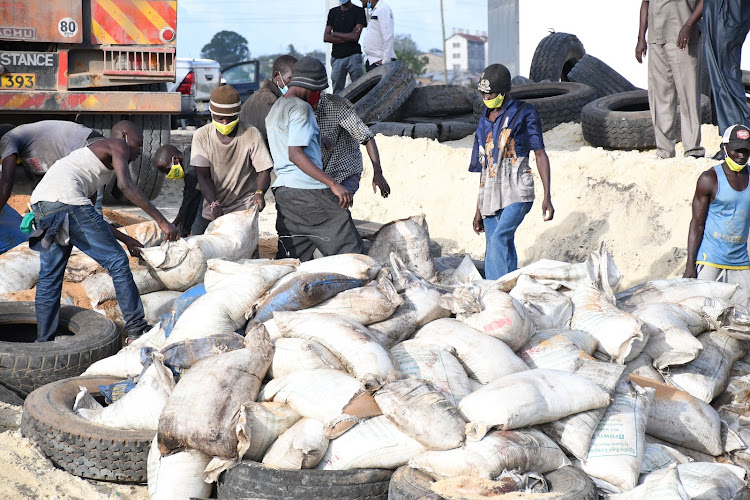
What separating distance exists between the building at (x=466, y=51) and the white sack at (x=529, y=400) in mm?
99201

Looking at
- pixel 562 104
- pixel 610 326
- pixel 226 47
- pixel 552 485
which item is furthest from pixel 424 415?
pixel 226 47

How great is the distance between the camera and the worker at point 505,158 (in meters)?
5.74

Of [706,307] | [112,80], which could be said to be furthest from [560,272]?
[112,80]

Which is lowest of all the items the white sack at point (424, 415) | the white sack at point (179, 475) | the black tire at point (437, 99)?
the white sack at point (179, 475)

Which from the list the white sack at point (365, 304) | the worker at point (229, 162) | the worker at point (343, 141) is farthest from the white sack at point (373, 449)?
the worker at point (229, 162)

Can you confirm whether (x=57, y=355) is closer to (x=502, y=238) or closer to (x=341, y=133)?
(x=341, y=133)

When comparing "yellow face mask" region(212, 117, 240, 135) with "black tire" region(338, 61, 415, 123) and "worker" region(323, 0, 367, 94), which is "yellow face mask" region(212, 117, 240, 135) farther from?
"worker" region(323, 0, 367, 94)

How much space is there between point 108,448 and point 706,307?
3.20 metres

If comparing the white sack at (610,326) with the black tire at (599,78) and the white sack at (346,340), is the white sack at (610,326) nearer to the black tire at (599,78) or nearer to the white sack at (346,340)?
the white sack at (346,340)

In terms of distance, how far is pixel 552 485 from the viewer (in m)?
3.38

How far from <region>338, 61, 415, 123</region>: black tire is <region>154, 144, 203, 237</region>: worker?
4756 mm

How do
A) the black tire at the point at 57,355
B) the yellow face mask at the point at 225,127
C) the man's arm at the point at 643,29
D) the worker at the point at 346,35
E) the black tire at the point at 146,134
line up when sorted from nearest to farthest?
the black tire at the point at 57,355 → the yellow face mask at the point at 225,127 → the man's arm at the point at 643,29 → the black tire at the point at 146,134 → the worker at the point at 346,35

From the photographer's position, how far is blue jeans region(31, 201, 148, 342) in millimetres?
5191

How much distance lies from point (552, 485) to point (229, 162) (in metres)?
3.68
